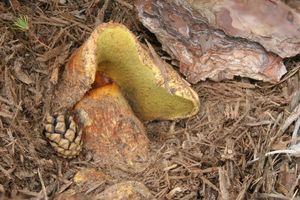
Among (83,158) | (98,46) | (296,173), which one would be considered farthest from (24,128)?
(296,173)

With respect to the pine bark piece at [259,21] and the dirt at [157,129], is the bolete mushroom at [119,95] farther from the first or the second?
the pine bark piece at [259,21]

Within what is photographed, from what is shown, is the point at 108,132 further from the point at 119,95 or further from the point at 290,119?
the point at 290,119

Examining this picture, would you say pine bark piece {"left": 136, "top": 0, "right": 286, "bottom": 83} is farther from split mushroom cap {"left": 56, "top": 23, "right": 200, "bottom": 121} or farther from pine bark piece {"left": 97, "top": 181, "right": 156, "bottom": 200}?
pine bark piece {"left": 97, "top": 181, "right": 156, "bottom": 200}

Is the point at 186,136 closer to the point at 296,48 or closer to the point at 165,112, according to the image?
the point at 165,112

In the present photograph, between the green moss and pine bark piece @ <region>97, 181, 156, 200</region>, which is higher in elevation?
the green moss

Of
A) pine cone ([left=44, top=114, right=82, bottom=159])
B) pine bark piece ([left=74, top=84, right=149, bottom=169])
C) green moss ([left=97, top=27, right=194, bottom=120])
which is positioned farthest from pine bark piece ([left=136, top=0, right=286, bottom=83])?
pine cone ([left=44, top=114, right=82, bottom=159])

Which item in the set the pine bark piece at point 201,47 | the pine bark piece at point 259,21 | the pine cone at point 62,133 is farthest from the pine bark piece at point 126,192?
the pine bark piece at point 259,21

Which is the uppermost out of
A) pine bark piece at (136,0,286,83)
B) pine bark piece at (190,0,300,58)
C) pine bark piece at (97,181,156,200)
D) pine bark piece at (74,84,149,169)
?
pine bark piece at (190,0,300,58)
